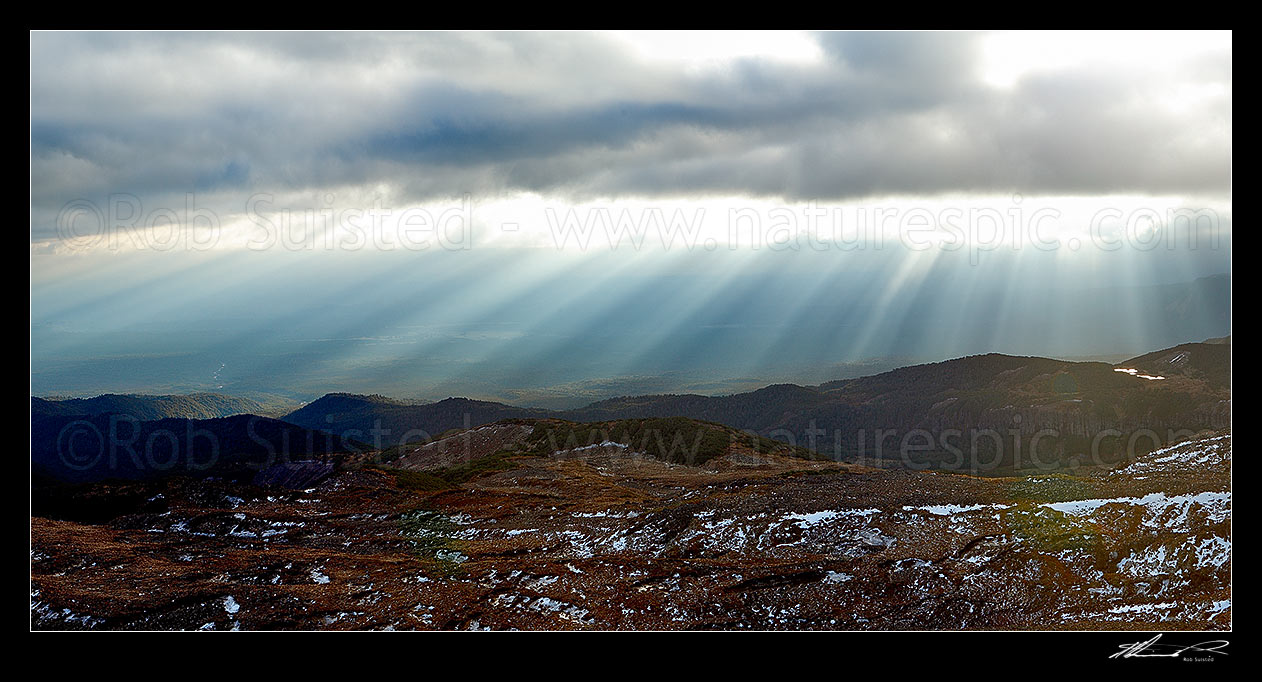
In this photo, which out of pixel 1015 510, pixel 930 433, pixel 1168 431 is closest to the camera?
pixel 1015 510

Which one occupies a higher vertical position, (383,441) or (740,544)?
(740,544)

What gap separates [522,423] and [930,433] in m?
93.1

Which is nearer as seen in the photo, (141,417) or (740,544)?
(740,544)

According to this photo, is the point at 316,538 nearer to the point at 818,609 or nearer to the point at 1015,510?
the point at 818,609

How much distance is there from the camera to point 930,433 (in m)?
142

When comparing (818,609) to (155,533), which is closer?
(818,609)

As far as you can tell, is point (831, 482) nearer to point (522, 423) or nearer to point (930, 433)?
point (522, 423)

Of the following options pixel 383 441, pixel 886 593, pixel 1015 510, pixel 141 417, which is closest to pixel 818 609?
pixel 886 593

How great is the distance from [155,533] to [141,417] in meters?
160
